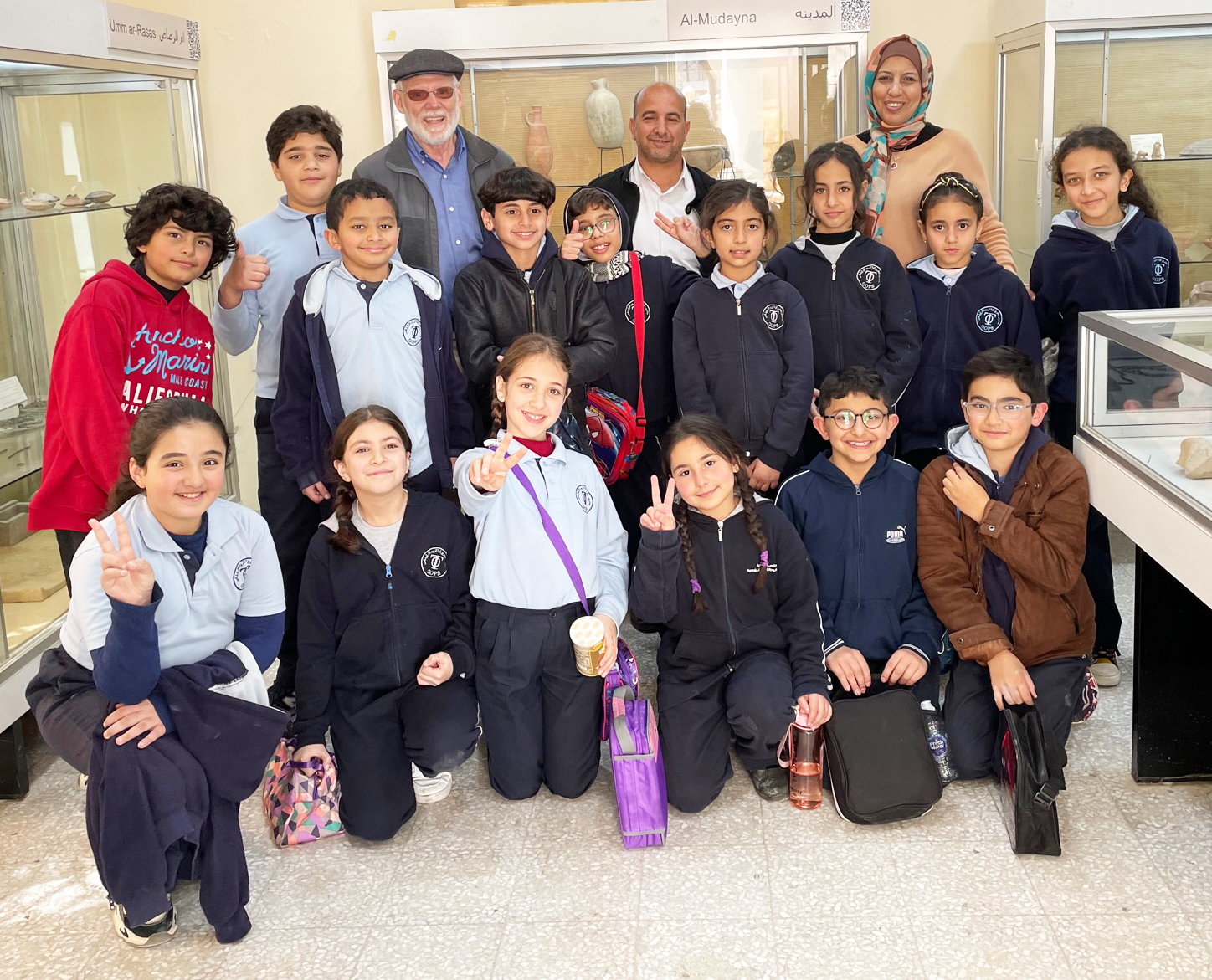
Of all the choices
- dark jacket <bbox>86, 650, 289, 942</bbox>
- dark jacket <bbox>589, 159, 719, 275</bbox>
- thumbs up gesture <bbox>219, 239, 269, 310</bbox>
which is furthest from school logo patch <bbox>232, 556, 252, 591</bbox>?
dark jacket <bbox>589, 159, 719, 275</bbox>

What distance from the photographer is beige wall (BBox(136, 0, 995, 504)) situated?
5.61 m

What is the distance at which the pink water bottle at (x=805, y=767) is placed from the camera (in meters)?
3.21

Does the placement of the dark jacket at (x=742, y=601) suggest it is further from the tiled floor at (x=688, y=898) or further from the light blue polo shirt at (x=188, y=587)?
the light blue polo shirt at (x=188, y=587)

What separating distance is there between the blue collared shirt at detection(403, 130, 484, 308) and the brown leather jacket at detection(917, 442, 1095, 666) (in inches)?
69.5

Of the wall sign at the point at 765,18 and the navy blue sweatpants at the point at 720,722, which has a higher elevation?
the wall sign at the point at 765,18

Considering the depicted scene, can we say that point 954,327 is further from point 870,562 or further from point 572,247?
point 572,247

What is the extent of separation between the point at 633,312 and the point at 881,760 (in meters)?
1.79

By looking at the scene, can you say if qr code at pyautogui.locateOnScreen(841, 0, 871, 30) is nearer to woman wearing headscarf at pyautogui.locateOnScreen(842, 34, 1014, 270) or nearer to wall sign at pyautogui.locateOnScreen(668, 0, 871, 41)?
wall sign at pyautogui.locateOnScreen(668, 0, 871, 41)

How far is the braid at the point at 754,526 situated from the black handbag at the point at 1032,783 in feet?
2.52

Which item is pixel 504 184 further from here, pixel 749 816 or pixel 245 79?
pixel 245 79

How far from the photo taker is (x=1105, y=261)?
393 cm

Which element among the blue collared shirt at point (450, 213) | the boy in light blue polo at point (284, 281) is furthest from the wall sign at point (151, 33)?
the blue collared shirt at point (450, 213)

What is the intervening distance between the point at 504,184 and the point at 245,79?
9.37 ft

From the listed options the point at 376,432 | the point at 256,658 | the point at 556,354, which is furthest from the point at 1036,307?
the point at 256,658
